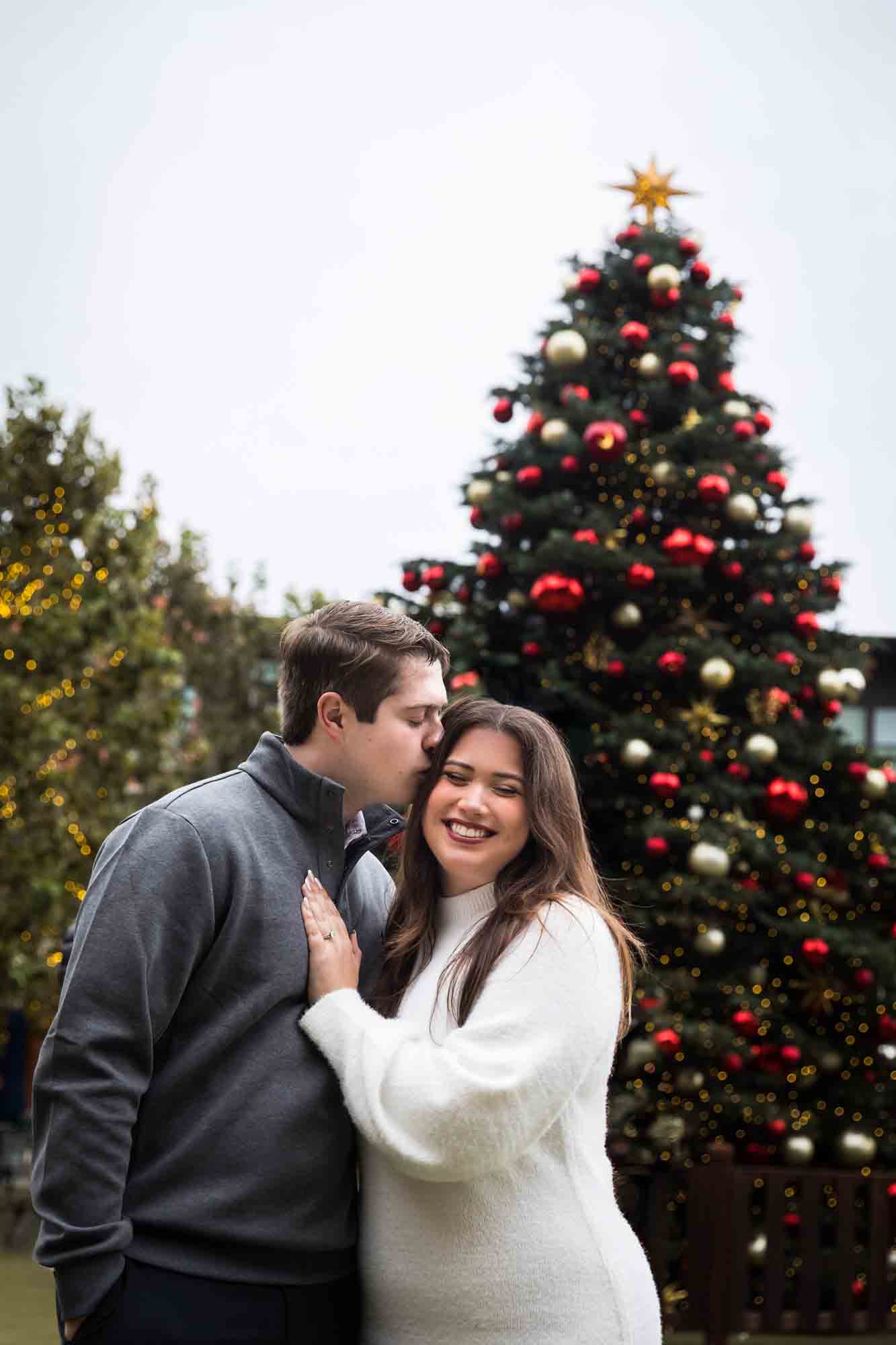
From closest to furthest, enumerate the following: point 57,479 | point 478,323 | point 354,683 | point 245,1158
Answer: point 245,1158 < point 354,683 < point 57,479 < point 478,323

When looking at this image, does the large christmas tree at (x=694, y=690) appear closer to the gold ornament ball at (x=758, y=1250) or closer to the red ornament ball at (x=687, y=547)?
the red ornament ball at (x=687, y=547)

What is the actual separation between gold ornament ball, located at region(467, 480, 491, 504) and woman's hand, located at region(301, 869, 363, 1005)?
5.73m

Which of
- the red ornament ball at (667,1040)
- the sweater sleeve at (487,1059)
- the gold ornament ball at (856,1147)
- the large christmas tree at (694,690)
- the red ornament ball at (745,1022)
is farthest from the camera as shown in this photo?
the gold ornament ball at (856,1147)

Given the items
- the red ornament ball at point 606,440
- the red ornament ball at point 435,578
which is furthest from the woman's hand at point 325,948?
the red ornament ball at point 435,578

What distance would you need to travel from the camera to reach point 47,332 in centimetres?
1936

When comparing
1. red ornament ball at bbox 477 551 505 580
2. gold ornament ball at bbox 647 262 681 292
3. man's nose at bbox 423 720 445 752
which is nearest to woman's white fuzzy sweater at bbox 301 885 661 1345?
man's nose at bbox 423 720 445 752

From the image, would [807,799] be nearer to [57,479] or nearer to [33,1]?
[57,479]

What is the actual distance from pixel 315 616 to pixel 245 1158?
1.07 m

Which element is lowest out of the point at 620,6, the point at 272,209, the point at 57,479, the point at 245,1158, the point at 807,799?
the point at 245,1158

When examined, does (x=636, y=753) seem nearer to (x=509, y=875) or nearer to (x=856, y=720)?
(x=509, y=875)

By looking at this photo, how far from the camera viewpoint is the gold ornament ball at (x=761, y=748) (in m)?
7.69

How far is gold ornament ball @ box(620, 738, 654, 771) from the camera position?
7.50 meters

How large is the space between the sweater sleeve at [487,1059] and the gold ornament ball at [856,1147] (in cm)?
582

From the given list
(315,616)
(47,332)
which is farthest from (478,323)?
(315,616)
